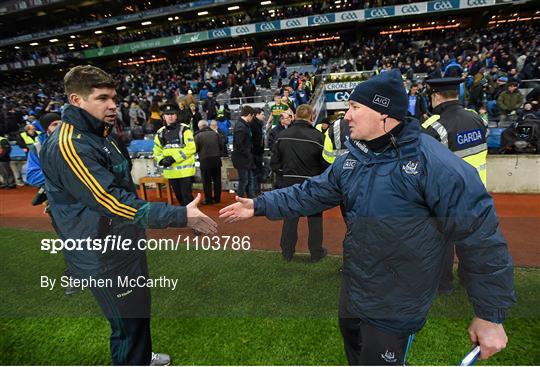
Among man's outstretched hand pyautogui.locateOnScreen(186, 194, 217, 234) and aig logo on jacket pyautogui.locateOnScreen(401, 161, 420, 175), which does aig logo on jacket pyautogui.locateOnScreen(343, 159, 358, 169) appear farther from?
man's outstretched hand pyautogui.locateOnScreen(186, 194, 217, 234)

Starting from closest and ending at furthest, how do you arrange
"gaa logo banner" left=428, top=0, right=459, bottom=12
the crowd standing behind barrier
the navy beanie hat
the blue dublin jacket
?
the blue dublin jacket, the navy beanie hat, the crowd standing behind barrier, "gaa logo banner" left=428, top=0, right=459, bottom=12

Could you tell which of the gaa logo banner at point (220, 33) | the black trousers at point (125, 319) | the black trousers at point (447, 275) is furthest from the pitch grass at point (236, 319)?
the gaa logo banner at point (220, 33)

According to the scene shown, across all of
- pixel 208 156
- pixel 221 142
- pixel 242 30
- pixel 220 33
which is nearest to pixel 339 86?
pixel 221 142

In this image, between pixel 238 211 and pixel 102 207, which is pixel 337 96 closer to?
pixel 238 211

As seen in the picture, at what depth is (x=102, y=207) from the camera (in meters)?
1.88

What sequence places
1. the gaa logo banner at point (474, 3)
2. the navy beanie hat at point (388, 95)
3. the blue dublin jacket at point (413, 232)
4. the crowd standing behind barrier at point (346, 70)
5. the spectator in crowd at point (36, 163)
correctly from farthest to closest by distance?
the gaa logo banner at point (474, 3) → the crowd standing behind barrier at point (346, 70) → the spectator in crowd at point (36, 163) → the navy beanie hat at point (388, 95) → the blue dublin jacket at point (413, 232)

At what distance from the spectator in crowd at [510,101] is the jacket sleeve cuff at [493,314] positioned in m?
9.27

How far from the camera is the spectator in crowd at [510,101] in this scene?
8977mm

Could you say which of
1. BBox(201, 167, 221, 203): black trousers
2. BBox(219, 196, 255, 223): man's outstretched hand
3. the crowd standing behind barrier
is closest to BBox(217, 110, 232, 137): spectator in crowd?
the crowd standing behind barrier

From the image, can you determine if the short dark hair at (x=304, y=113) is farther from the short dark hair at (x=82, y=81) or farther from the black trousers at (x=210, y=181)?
the black trousers at (x=210, y=181)

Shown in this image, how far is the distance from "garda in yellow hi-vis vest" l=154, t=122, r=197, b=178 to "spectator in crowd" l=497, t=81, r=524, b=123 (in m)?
8.47

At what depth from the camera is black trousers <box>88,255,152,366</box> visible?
2.13 metres

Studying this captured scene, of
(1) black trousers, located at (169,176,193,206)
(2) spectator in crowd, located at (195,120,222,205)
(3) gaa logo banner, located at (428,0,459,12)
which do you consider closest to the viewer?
(1) black trousers, located at (169,176,193,206)

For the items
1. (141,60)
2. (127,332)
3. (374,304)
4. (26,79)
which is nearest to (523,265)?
(374,304)
